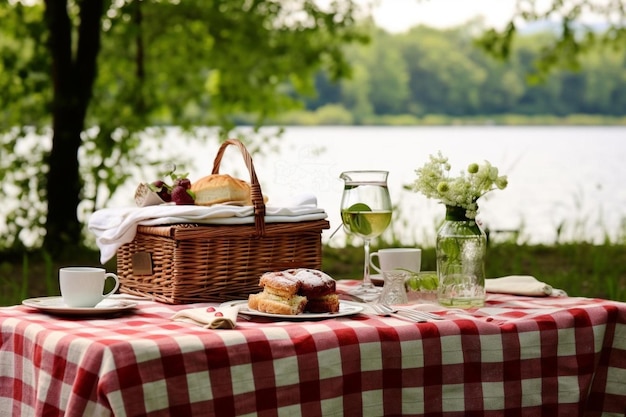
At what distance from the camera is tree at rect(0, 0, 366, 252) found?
21.7ft

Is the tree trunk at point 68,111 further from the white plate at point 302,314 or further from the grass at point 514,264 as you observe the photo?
the white plate at point 302,314

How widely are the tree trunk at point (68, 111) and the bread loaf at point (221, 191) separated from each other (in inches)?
164

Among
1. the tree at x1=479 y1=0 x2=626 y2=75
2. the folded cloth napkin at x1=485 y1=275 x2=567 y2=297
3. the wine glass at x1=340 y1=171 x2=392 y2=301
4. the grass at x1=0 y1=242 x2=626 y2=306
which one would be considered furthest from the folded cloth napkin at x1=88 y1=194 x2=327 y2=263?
the tree at x1=479 y1=0 x2=626 y2=75

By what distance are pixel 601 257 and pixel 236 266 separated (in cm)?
421

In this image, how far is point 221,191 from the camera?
2.56 m

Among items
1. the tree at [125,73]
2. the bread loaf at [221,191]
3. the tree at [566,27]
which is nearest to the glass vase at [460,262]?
the bread loaf at [221,191]

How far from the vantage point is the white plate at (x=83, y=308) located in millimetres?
2172

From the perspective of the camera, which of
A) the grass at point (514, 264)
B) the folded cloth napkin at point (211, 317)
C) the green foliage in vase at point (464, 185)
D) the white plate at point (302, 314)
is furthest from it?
the grass at point (514, 264)

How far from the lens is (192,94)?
9695 mm

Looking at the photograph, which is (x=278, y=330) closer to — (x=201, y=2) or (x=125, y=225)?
(x=125, y=225)

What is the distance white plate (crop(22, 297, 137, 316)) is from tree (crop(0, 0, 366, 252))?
167 inches

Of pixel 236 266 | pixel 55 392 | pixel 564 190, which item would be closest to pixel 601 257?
pixel 564 190

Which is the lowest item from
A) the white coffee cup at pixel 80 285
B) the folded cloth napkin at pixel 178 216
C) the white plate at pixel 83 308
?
the white plate at pixel 83 308

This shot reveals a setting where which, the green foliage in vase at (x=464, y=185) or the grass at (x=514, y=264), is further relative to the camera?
the grass at (x=514, y=264)
